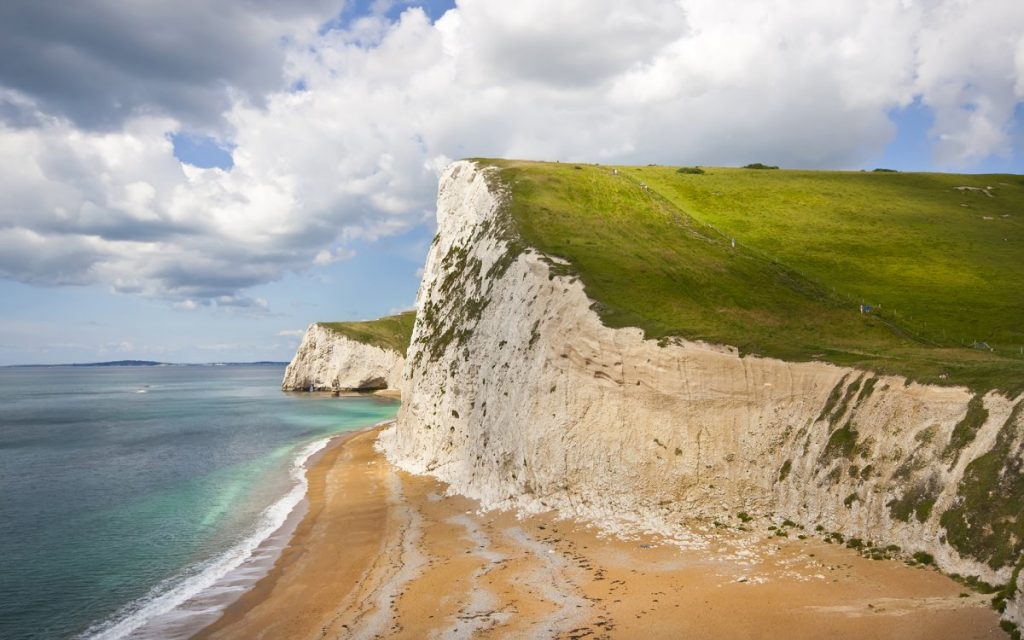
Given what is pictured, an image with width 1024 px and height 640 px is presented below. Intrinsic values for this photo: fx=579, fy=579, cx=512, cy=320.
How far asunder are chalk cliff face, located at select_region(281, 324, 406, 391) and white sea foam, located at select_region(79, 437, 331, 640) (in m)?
109

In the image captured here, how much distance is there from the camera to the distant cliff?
137875 millimetres

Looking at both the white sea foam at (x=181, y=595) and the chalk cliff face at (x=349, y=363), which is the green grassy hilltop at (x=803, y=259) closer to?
the white sea foam at (x=181, y=595)

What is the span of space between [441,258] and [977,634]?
48552 mm

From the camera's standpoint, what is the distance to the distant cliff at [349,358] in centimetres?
13788

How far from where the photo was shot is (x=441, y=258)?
186ft

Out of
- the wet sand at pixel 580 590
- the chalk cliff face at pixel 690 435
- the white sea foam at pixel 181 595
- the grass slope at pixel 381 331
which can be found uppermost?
the grass slope at pixel 381 331

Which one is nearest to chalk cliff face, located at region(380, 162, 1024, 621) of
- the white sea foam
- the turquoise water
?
the white sea foam

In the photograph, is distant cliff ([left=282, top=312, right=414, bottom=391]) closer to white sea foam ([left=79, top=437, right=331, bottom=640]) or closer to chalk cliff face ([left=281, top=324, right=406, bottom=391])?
chalk cliff face ([left=281, top=324, right=406, bottom=391])

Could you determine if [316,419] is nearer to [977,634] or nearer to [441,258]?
[441,258]

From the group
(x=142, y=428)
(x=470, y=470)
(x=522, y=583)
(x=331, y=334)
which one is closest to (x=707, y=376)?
(x=522, y=583)

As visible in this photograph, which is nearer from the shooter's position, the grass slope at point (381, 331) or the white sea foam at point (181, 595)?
the white sea foam at point (181, 595)

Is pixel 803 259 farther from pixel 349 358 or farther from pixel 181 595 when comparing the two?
pixel 349 358

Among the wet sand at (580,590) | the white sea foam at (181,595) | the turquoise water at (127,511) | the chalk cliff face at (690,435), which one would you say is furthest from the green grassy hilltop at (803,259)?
the turquoise water at (127,511)

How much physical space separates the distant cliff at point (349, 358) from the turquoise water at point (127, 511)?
201ft
